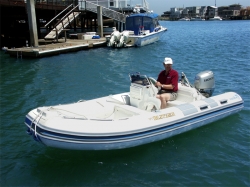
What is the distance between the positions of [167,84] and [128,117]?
5.92ft

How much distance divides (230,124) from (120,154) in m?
3.60

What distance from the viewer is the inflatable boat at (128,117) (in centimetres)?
572

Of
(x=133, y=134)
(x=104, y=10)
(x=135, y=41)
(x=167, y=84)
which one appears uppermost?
(x=104, y=10)

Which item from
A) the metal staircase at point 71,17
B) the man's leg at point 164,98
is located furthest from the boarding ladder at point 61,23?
the man's leg at point 164,98

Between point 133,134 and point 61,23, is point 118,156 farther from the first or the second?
point 61,23

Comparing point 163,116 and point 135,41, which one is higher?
point 135,41

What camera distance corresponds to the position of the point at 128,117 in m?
6.36

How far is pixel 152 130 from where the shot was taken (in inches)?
250

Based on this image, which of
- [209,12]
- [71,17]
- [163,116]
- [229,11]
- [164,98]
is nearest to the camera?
[163,116]

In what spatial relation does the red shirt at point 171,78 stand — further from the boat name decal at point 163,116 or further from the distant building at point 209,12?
the distant building at point 209,12

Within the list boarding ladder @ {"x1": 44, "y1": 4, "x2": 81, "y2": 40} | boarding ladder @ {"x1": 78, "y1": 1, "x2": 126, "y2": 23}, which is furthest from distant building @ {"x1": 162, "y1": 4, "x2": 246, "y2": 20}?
boarding ladder @ {"x1": 44, "y1": 4, "x2": 81, "y2": 40}

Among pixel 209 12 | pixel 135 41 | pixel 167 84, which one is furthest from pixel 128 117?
pixel 209 12

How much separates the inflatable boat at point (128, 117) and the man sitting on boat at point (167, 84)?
0.95ft

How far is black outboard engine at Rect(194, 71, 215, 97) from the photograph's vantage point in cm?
848
